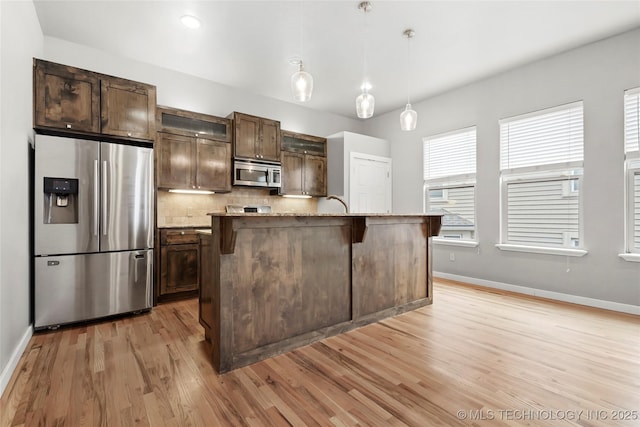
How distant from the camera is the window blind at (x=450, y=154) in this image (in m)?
4.84

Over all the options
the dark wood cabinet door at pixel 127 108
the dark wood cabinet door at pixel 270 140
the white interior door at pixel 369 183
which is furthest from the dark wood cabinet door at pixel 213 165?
the white interior door at pixel 369 183

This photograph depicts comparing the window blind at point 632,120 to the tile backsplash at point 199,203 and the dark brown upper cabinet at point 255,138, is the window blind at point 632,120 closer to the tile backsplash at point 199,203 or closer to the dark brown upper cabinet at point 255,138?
the dark brown upper cabinet at point 255,138

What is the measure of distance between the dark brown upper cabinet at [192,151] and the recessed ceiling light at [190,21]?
3.91 ft

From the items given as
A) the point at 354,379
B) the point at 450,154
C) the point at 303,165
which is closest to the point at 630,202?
the point at 450,154

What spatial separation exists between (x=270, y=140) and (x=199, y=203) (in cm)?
151

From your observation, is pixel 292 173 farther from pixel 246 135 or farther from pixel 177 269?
pixel 177 269

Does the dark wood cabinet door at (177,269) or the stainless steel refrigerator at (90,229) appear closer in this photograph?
the stainless steel refrigerator at (90,229)

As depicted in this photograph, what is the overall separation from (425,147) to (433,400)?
15.0ft

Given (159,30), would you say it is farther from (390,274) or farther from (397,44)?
(390,274)

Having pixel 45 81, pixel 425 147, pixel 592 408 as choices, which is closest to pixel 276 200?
pixel 425 147

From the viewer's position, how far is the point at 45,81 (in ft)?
9.52

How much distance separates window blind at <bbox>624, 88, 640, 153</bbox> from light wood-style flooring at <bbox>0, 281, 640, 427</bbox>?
6.35 feet

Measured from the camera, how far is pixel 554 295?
387 cm

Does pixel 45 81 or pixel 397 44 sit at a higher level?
pixel 397 44
